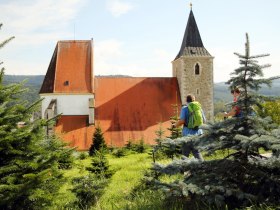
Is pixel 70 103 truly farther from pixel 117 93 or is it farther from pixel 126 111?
pixel 126 111

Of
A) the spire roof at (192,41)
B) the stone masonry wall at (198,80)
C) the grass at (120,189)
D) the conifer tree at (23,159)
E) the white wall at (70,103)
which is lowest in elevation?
the grass at (120,189)

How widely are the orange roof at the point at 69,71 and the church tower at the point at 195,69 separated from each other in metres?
7.26

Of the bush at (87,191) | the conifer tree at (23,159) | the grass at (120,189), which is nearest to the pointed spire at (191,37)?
the grass at (120,189)

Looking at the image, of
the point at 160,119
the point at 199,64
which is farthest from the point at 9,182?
the point at 199,64

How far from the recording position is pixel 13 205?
209 inches

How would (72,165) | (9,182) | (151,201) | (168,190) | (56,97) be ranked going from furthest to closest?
(56,97) → (72,165) → (151,201) → (9,182) → (168,190)

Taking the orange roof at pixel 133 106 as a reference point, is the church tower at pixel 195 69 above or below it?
above

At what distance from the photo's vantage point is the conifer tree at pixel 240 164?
163 inches

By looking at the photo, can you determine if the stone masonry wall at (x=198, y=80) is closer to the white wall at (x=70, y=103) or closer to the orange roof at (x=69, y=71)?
the orange roof at (x=69, y=71)

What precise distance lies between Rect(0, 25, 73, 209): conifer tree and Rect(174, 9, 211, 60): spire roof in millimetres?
24774

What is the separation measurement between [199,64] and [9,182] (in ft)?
84.8

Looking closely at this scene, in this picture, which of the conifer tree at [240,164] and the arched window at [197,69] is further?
the arched window at [197,69]

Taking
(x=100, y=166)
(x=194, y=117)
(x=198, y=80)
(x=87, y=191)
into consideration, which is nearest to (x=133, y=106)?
(x=198, y=80)

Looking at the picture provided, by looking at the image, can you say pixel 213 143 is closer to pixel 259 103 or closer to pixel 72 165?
pixel 259 103
